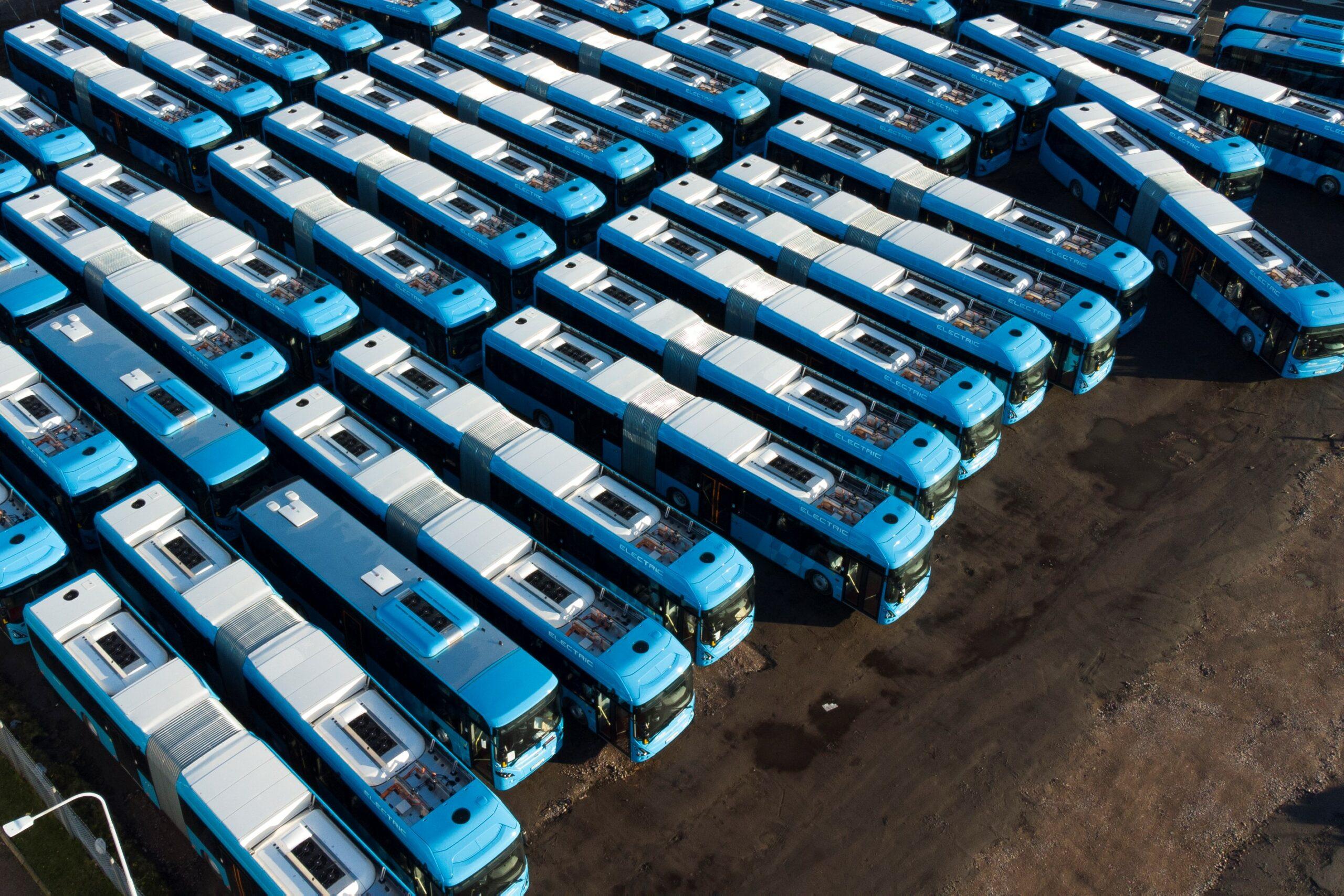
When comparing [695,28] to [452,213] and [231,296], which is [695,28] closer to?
[452,213]

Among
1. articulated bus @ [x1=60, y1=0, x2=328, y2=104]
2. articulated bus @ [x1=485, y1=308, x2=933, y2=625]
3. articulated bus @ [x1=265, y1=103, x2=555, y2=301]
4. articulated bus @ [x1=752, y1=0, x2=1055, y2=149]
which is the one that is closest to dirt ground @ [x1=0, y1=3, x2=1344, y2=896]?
articulated bus @ [x1=485, y1=308, x2=933, y2=625]

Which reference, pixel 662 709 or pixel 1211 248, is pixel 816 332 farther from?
pixel 1211 248

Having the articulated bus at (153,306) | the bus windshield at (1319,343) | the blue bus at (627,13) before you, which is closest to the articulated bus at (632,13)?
the blue bus at (627,13)

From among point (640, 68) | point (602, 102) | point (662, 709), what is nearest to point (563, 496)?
point (662, 709)

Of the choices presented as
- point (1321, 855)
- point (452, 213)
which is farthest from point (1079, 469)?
point (452, 213)

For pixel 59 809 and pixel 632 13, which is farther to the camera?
pixel 632 13

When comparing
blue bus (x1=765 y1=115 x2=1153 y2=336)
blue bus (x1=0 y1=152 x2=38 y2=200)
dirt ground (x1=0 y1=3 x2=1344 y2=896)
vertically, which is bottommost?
dirt ground (x1=0 y1=3 x2=1344 y2=896)

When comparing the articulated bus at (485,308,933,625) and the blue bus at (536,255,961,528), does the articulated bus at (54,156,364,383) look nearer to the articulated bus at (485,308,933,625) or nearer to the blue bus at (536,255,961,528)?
the articulated bus at (485,308,933,625)
